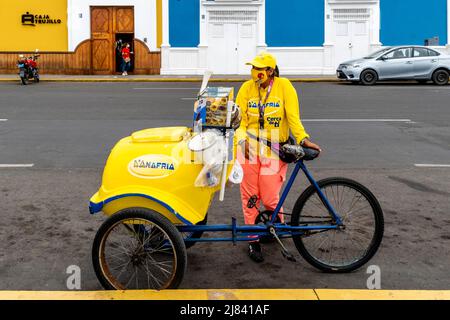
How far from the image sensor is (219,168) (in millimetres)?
4191

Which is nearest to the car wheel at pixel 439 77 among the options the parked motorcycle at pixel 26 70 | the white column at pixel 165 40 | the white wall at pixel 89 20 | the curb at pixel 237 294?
the white column at pixel 165 40

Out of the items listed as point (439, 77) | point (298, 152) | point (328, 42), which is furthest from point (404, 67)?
point (298, 152)

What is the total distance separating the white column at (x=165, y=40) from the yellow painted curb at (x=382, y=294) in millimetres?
26068

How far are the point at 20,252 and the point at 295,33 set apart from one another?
26044 millimetres

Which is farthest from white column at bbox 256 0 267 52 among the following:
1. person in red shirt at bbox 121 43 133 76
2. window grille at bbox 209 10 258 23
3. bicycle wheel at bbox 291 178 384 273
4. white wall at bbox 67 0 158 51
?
bicycle wheel at bbox 291 178 384 273

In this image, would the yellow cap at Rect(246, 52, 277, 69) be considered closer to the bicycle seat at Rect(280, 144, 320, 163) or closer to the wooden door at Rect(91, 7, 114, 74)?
the bicycle seat at Rect(280, 144, 320, 163)

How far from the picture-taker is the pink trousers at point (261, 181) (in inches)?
194

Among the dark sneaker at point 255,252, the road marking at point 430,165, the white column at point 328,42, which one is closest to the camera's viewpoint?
the dark sneaker at point 255,252

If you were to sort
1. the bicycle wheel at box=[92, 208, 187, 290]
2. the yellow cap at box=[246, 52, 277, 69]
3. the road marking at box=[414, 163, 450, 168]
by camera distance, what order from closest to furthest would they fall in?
the bicycle wheel at box=[92, 208, 187, 290]
the yellow cap at box=[246, 52, 277, 69]
the road marking at box=[414, 163, 450, 168]

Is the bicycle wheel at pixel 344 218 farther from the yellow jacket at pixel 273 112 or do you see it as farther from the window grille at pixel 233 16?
the window grille at pixel 233 16

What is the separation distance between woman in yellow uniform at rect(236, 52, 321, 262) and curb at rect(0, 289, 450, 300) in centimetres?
80

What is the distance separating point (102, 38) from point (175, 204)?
2647cm

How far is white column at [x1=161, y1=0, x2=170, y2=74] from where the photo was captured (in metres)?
29.2
